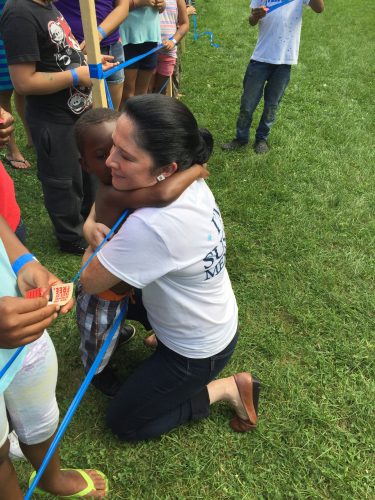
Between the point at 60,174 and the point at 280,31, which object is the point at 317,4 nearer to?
the point at 280,31

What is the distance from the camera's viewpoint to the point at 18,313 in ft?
3.37

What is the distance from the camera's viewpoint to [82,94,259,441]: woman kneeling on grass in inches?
60.0

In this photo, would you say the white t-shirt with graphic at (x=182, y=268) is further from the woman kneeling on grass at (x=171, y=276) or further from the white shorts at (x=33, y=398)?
the white shorts at (x=33, y=398)

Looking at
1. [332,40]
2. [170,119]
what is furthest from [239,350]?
[332,40]

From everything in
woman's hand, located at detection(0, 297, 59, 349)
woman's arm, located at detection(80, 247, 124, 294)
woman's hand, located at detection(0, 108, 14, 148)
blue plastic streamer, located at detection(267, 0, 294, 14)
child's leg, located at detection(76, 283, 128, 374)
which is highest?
blue plastic streamer, located at detection(267, 0, 294, 14)

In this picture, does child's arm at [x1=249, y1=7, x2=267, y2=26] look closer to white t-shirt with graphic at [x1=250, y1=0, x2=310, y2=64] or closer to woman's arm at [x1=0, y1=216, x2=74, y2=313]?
white t-shirt with graphic at [x1=250, y1=0, x2=310, y2=64]

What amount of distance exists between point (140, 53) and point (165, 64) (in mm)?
596

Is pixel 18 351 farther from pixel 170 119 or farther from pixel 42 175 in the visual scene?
pixel 42 175

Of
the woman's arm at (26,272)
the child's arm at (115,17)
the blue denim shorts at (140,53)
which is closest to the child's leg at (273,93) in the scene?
the blue denim shorts at (140,53)

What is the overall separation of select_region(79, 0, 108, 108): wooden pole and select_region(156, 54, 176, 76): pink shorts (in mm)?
2451

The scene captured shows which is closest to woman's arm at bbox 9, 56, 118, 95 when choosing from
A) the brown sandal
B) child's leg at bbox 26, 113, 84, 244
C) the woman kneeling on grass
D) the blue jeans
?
child's leg at bbox 26, 113, 84, 244

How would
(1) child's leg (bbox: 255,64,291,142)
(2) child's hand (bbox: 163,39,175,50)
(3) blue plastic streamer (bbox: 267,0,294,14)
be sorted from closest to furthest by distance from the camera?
(3) blue plastic streamer (bbox: 267,0,294,14), (1) child's leg (bbox: 255,64,291,142), (2) child's hand (bbox: 163,39,175,50)

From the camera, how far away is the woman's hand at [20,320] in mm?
1012

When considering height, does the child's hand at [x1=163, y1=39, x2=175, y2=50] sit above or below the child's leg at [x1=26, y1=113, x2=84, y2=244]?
above
